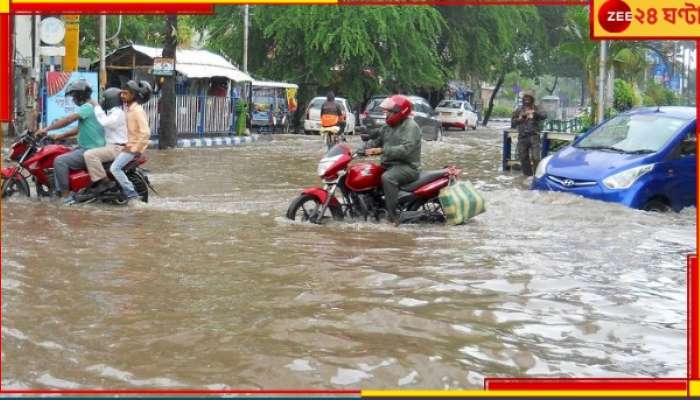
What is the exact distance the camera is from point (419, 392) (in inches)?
166

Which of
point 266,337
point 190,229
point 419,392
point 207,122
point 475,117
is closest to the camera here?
point 419,392

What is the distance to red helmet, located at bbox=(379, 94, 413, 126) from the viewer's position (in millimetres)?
9828

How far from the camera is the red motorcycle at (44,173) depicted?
1093 centimetres

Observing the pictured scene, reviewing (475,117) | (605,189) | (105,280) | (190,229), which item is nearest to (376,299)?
(105,280)

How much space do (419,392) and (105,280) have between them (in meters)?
3.17

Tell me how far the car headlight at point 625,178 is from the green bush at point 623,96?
48.0 feet

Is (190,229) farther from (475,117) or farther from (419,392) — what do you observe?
(475,117)

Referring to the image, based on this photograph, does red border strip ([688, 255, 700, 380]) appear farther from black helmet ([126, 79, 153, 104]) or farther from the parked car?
the parked car

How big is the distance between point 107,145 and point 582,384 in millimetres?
7644

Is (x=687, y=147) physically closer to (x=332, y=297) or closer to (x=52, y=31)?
(x=332, y=297)

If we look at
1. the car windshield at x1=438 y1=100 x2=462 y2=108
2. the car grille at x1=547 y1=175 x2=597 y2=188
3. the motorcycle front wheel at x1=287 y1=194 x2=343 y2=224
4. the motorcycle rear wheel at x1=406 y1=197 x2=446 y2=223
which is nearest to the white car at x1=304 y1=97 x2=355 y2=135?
the car windshield at x1=438 y1=100 x2=462 y2=108

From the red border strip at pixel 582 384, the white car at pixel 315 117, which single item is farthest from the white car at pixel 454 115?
the red border strip at pixel 582 384

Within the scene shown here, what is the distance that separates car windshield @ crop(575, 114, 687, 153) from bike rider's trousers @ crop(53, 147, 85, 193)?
20.0ft

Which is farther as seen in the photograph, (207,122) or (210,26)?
(210,26)
